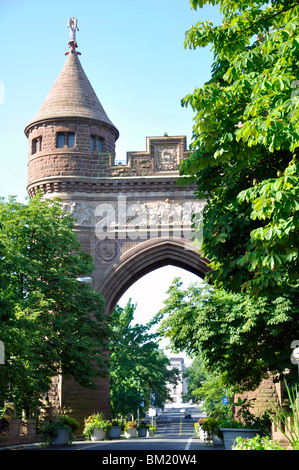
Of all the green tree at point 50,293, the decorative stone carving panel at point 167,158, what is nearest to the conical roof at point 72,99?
the decorative stone carving panel at point 167,158

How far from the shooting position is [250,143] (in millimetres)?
8734

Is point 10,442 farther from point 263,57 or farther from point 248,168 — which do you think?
point 263,57

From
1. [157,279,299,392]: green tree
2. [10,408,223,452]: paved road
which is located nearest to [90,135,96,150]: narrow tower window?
[157,279,299,392]: green tree

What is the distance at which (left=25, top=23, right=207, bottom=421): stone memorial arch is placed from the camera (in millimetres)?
31953

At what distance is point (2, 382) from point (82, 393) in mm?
14962

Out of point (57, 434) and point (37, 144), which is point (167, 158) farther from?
point (57, 434)

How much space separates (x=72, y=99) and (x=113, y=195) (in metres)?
5.79

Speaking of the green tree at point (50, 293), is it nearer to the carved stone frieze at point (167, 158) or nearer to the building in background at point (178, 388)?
the carved stone frieze at point (167, 158)

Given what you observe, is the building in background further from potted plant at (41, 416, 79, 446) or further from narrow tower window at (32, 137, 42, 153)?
potted plant at (41, 416, 79, 446)

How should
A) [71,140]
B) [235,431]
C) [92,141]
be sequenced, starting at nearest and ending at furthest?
1. [235,431]
2. [71,140]
3. [92,141]

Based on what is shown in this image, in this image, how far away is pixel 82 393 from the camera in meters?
30.2

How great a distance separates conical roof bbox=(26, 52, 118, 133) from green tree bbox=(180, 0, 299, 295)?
22409 millimetres

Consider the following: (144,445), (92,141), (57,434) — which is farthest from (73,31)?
(144,445)

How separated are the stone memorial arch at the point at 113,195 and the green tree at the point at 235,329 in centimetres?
815
